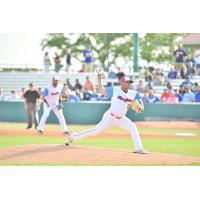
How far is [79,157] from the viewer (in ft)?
40.6

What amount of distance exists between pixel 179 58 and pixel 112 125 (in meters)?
3.75

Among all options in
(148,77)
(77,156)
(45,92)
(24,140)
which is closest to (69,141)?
(77,156)

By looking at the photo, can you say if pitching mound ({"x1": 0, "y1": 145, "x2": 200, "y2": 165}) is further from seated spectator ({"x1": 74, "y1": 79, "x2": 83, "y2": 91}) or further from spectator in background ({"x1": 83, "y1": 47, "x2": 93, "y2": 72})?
spectator in background ({"x1": 83, "y1": 47, "x2": 93, "y2": 72})

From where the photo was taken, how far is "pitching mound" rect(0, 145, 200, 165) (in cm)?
1226

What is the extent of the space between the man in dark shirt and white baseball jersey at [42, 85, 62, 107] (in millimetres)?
458

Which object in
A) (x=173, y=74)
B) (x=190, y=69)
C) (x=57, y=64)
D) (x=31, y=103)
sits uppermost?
(x=57, y=64)

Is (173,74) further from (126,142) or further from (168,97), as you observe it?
(126,142)

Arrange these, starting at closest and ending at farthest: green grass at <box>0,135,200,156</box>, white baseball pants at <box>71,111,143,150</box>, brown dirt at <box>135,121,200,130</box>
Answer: white baseball pants at <box>71,111,143,150</box> < green grass at <box>0,135,200,156</box> < brown dirt at <box>135,121,200,130</box>

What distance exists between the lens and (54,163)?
12.2m

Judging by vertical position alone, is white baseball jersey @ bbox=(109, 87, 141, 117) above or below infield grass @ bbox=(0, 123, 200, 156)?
above

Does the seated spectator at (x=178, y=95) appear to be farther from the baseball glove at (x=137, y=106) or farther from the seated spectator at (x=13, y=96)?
the seated spectator at (x=13, y=96)

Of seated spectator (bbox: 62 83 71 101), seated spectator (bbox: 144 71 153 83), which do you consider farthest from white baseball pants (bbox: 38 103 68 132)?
seated spectator (bbox: 144 71 153 83)

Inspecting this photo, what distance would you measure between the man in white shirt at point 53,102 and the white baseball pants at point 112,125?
3.35 feet
